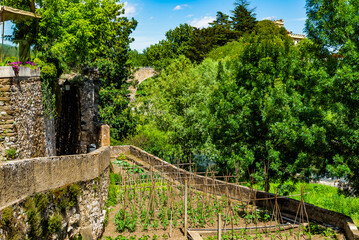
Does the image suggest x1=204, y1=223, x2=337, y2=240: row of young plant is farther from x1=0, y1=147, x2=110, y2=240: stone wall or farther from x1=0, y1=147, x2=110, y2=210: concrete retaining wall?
x1=0, y1=147, x2=110, y2=210: concrete retaining wall

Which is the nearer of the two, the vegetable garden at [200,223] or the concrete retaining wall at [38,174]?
the concrete retaining wall at [38,174]

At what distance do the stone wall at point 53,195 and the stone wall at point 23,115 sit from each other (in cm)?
199

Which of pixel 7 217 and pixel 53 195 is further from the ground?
pixel 7 217

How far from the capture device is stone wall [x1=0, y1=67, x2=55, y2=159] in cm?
783

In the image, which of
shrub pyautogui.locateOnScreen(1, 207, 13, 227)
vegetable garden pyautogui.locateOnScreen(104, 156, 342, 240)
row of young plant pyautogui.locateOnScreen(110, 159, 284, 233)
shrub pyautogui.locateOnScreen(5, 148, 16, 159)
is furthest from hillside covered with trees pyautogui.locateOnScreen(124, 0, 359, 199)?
shrub pyautogui.locateOnScreen(1, 207, 13, 227)

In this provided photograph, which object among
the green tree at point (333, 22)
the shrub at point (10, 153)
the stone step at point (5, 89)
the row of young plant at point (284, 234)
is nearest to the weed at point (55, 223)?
the shrub at point (10, 153)

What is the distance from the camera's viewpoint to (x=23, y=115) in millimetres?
8508

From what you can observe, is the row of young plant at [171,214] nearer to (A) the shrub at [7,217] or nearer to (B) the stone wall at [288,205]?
(B) the stone wall at [288,205]

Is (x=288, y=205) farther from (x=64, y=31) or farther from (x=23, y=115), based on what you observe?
(x=64, y=31)

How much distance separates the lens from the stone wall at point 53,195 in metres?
3.93

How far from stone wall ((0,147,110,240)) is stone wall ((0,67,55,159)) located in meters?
1.99

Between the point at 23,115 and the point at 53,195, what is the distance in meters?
4.01

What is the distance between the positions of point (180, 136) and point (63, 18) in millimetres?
10881

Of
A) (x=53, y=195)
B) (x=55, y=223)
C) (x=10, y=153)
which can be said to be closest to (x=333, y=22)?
(x=53, y=195)
